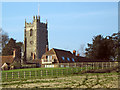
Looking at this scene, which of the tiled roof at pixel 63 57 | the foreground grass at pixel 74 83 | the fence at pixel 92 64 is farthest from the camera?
the tiled roof at pixel 63 57

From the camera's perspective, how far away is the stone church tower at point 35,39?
11425 cm

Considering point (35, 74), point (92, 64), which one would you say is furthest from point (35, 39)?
point (35, 74)

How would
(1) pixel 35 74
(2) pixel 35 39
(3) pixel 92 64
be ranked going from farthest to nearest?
(2) pixel 35 39 < (3) pixel 92 64 < (1) pixel 35 74

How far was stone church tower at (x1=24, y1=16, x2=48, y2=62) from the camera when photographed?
114 m

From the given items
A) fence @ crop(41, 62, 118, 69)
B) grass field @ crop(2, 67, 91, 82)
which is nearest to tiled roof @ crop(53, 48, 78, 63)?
fence @ crop(41, 62, 118, 69)

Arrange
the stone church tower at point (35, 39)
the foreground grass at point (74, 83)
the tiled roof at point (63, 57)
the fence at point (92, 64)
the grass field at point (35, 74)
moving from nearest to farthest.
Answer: the foreground grass at point (74, 83)
the grass field at point (35, 74)
the fence at point (92, 64)
the tiled roof at point (63, 57)
the stone church tower at point (35, 39)

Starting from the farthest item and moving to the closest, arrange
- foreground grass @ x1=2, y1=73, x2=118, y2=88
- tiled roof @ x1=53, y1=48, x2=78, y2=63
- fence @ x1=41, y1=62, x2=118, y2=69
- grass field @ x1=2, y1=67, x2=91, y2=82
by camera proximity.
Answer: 1. tiled roof @ x1=53, y1=48, x2=78, y2=63
2. fence @ x1=41, y1=62, x2=118, y2=69
3. grass field @ x1=2, y1=67, x2=91, y2=82
4. foreground grass @ x1=2, y1=73, x2=118, y2=88

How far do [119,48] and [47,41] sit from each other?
65.1m

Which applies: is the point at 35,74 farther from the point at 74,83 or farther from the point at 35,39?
the point at 35,39

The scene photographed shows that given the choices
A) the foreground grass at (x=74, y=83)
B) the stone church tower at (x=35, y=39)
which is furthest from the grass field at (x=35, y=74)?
the stone church tower at (x=35, y=39)

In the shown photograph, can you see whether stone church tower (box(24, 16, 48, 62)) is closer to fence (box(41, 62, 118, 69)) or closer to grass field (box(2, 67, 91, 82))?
fence (box(41, 62, 118, 69))

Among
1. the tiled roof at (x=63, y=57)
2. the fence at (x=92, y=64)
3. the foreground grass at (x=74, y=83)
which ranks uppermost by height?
the tiled roof at (x=63, y=57)

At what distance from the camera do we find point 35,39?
11525 cm

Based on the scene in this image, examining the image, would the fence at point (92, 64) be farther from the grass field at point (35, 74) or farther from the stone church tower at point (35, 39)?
the stone church tower at point (35, 39)
